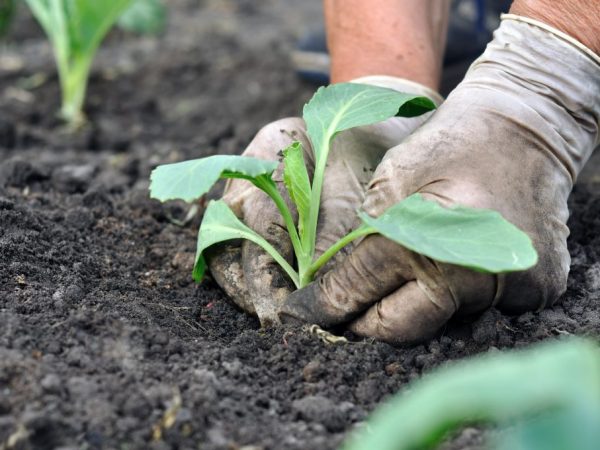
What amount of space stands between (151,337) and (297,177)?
42 centimetres

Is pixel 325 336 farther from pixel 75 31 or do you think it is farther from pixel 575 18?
pixel 75 31

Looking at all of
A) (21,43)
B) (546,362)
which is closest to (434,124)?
(546,362)

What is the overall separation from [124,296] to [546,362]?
41.7 inches

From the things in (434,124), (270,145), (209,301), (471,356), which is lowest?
(209,301)

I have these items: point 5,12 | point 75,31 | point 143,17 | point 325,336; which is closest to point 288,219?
point 325,336

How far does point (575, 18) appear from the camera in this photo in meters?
1.71

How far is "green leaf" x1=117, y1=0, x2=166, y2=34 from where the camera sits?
3.86 m

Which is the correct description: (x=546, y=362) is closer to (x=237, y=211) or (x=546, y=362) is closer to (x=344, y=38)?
(x=237, y=211)

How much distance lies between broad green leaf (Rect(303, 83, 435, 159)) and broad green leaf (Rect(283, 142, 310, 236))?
0.27 ft

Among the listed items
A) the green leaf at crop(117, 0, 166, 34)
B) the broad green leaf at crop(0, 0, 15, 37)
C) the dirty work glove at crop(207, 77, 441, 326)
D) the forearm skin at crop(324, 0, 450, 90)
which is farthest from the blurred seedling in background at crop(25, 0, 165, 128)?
the dirty work glove at crop(207, 77, 441, 326)

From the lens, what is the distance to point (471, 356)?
1.56 meters

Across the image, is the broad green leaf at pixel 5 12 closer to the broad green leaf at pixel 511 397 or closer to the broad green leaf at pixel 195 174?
the broad green leaf at pixel 195 174

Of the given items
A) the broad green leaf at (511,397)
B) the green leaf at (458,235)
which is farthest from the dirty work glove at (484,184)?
the broad green leaf at (511,397)

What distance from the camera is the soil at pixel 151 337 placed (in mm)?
1270
